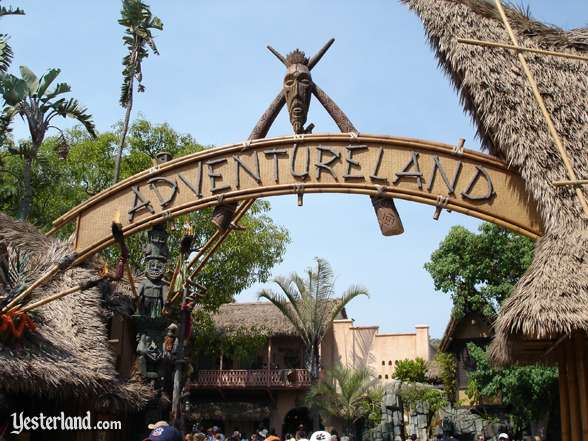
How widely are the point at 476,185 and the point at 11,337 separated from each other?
17.9 feet

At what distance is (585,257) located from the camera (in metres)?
5.94

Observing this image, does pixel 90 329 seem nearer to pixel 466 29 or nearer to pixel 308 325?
pixel 466 29

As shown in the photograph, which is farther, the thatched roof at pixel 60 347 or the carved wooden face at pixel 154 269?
the carved wooden face at pixel 154 269

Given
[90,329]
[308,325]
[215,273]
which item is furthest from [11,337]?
[308,325]

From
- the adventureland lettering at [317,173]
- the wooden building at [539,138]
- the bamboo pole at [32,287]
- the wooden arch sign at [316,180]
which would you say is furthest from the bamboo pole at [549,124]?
the bamboo pole at [32,287]

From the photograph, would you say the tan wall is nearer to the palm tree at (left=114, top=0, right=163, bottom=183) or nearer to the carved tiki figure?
the palm tree at (left=114, top=0, right=163, bottom=183)

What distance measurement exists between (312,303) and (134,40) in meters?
10.9

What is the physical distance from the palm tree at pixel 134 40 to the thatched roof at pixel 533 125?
536 inches

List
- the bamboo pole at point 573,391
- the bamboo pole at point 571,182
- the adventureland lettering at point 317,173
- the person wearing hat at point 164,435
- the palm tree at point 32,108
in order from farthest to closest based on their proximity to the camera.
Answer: the palm tree at point 32,108 → the adventureland lettering at point 317,173 → the bamboo pole at point 573,391 → the bamboo pole at point 571,182 → the person wearing hat at point 164,435

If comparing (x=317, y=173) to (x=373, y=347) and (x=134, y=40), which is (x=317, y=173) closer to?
(x=134, y=40)

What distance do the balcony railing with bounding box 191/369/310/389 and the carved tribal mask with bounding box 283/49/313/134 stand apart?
20536mm

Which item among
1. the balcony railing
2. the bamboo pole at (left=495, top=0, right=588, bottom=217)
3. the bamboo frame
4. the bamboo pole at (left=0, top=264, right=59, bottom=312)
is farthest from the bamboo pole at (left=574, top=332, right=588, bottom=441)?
the balcony railing

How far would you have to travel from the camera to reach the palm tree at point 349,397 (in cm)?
2313

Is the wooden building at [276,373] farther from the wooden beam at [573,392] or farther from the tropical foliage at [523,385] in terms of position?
the wooden beam at [573,392]
